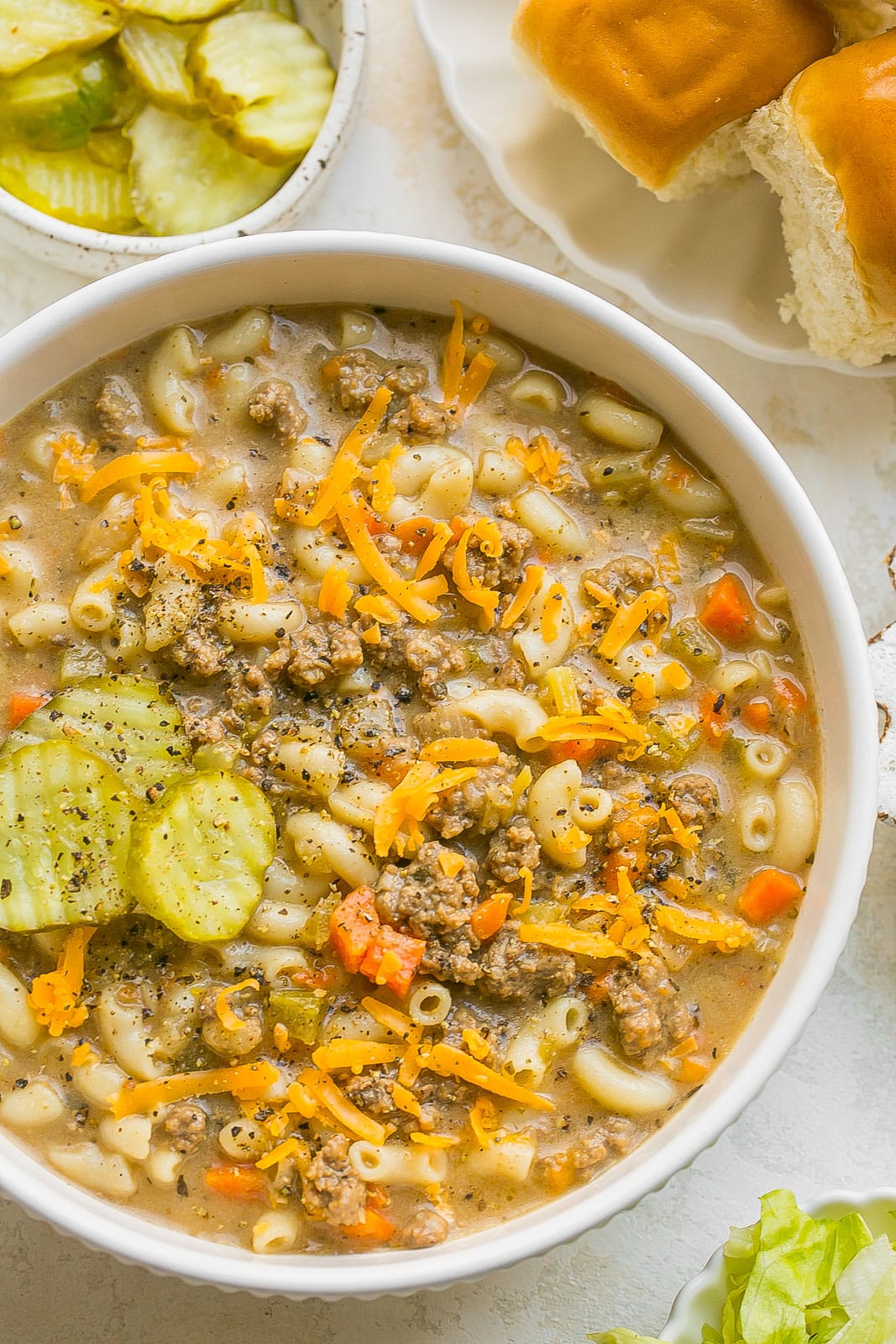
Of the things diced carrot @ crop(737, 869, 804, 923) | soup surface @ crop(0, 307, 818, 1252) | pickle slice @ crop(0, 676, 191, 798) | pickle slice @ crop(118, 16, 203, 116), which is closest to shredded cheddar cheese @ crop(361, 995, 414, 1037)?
soup surface @ crop(0, 307, 818, 1252)

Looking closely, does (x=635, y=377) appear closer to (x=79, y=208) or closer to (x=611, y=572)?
(x=611, y=572)

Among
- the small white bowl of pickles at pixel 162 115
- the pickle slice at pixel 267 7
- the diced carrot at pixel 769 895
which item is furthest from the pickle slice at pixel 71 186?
the diced carrot at pixel 769 895

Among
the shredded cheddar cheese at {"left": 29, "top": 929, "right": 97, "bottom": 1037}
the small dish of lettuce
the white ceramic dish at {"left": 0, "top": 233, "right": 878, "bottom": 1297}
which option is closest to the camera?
the white ceramic dish at {"left": 0, "top": 233, "right": 878, "bottom": 1297}

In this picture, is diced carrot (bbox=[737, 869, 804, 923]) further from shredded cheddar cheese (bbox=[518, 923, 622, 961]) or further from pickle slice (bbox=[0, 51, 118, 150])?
pickle slice (bbox=[0, 51, 118, 150])

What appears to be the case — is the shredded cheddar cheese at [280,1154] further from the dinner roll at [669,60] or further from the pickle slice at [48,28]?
the pickle slice at [48,28]

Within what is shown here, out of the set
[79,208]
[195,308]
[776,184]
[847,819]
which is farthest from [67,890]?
Result: [776,184]

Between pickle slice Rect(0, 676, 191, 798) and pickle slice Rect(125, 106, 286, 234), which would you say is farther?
pickle slice Rect(125, 106, 286, 234)
